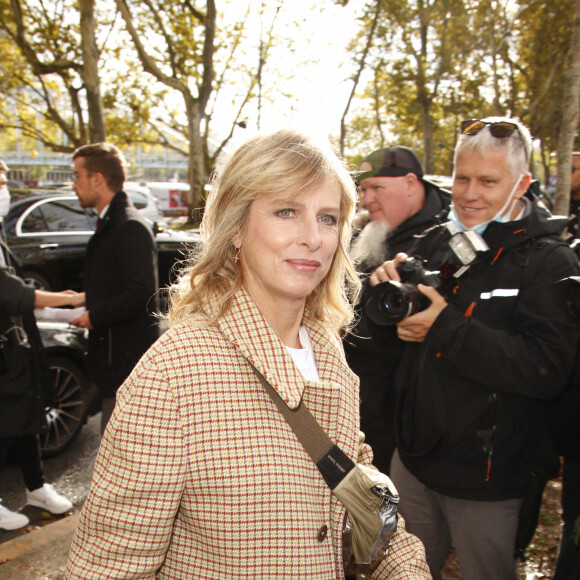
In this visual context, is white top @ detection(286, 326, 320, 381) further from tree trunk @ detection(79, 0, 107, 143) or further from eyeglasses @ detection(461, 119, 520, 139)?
tree trunk @ detection(79, 0, 107, 143)

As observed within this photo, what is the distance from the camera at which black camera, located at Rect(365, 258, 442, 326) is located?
2.20 meters

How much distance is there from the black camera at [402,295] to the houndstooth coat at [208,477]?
878mm

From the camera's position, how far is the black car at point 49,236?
873 centimetres

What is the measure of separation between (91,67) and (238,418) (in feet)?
30.6

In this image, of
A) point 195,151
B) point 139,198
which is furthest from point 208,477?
point 195,151

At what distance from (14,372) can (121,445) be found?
2679 millimetres

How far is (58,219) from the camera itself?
9.16m

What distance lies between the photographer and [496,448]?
207 centimetres

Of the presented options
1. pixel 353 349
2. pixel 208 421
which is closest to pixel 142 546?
pixel 208 421

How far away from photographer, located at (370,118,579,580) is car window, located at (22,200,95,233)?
7.90 metres

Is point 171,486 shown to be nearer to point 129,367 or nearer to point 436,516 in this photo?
point 436,516

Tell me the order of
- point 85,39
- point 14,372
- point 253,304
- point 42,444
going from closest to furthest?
Result: point 253,304
point 14,372
point 42,444
point 85,39

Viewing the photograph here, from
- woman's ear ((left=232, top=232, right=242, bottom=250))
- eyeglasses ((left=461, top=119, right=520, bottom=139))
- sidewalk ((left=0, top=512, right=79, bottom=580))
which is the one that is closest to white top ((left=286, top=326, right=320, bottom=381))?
woman's ear ((left=232, top=232, right=242, bottom=250))

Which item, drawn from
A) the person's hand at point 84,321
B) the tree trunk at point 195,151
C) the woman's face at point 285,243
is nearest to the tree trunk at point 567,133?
the person's hand at point 84,321
